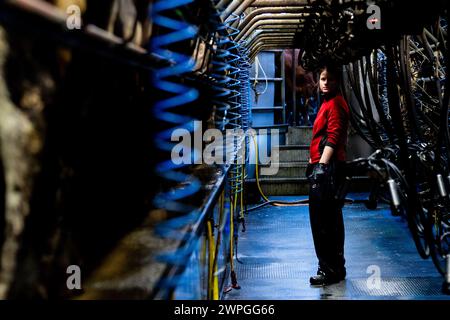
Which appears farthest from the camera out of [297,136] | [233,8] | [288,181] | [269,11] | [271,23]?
[297,136]

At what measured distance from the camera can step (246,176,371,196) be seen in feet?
34.8

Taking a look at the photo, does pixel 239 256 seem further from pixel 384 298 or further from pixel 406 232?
pixel 406 232

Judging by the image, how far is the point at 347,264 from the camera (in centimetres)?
557

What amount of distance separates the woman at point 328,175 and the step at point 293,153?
6919 mm

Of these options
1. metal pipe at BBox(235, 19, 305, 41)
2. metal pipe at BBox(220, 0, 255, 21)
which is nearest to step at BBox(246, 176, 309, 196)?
metal pipe at BBox(235, 19, 305, 41)

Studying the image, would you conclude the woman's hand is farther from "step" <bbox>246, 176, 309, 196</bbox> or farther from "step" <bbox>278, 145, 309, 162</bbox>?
"step" <bbox>278, 145, 309, 162</bbox>

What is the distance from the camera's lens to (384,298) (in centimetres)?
435

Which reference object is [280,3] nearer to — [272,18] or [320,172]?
[272,18]

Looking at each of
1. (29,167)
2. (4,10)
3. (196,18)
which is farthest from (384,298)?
(4,10)

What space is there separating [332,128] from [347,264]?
178cm

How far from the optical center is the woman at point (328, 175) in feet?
15.2
